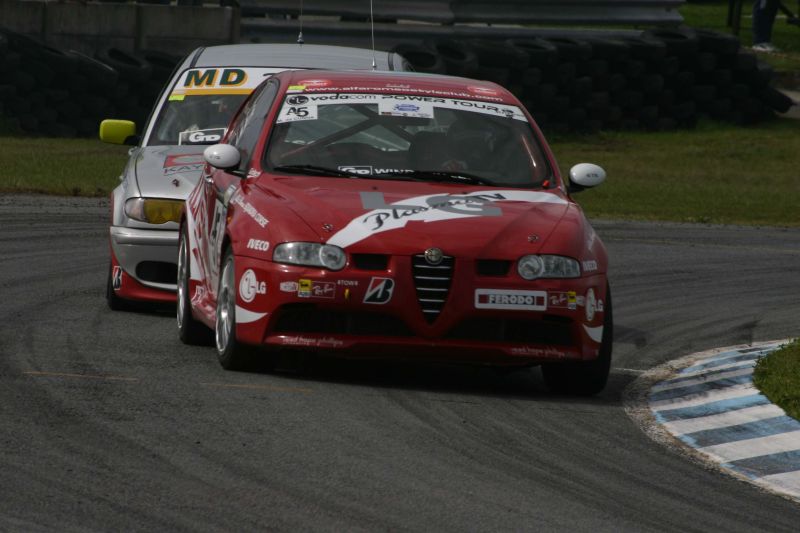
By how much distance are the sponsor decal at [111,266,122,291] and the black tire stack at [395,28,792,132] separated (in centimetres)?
1234

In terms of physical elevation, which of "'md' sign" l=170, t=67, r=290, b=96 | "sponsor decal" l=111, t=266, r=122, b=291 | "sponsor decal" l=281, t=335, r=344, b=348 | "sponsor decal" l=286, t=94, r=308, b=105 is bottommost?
"sponsor decal" l=111, t=266, r=122, b=291

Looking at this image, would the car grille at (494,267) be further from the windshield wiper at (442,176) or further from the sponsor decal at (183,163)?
the sponsor decal at (183,163)

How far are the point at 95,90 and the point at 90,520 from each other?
16.7 metres

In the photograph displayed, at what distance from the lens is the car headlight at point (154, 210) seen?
938 cm

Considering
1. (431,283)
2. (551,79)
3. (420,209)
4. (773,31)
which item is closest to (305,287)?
(431,283)

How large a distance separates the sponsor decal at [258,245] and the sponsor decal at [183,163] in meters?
2.40

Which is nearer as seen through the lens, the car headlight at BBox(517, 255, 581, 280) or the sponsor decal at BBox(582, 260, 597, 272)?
the car headlight at BBox(517, 255, 581, 280)

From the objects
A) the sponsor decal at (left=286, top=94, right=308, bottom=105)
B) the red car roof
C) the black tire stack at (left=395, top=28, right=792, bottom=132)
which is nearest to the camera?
the sponsor decal at (left=286, top=94, right=308, bottom=105)

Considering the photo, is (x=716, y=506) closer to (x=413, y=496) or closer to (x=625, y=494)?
(x=625, y=494)

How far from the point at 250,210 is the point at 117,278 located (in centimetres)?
228

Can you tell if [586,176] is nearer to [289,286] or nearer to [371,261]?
[371,261]

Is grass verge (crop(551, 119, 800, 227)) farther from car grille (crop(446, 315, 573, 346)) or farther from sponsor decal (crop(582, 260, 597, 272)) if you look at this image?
car grille (crop(446, 315, 573, 346))

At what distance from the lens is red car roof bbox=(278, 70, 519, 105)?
8414 mm

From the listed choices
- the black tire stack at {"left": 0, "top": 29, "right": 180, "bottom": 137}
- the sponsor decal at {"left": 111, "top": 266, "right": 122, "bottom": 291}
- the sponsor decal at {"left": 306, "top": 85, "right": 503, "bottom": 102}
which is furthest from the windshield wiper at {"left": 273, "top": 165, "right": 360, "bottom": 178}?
the black tire stack at {"left": 0, "top": 29, "right": 180, "bottom": 137}
